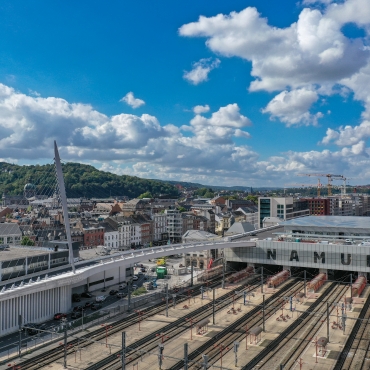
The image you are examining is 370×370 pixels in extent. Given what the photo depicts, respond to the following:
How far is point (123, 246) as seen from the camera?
433 feet

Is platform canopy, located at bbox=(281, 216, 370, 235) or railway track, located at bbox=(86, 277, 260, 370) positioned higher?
platform canopy, located at bbox=(281, 216, 370, 235)

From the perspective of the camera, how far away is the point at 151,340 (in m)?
47.6

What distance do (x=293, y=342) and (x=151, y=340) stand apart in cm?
1579

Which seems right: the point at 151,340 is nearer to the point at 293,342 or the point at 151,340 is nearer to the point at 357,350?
the point at 293,342

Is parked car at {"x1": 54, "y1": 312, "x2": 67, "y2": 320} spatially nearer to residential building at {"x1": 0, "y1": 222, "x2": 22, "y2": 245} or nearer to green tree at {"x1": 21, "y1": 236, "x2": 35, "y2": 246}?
green tree at {"x1": 21, "y1": 236, "x2": 35, "y2": 246}

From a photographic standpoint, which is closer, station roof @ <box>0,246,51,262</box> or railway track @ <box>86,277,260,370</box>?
railway track @ <box>86,277,260,370</box>

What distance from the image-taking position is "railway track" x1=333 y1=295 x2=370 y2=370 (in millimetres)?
40594

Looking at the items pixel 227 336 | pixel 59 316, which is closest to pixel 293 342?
pixel 227 336

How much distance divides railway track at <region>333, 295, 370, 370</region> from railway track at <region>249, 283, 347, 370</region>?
3907 millimetres

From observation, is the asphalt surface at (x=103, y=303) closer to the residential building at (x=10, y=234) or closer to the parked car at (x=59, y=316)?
the parked car at (x=59, y=316)

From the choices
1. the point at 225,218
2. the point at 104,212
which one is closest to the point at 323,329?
the point at 225,218

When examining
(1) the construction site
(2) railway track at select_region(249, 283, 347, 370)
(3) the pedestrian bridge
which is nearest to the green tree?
(3) the pedestrian bridge

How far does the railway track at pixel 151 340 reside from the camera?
134 feet

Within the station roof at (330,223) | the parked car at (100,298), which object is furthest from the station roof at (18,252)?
the station roof at (330,223)
